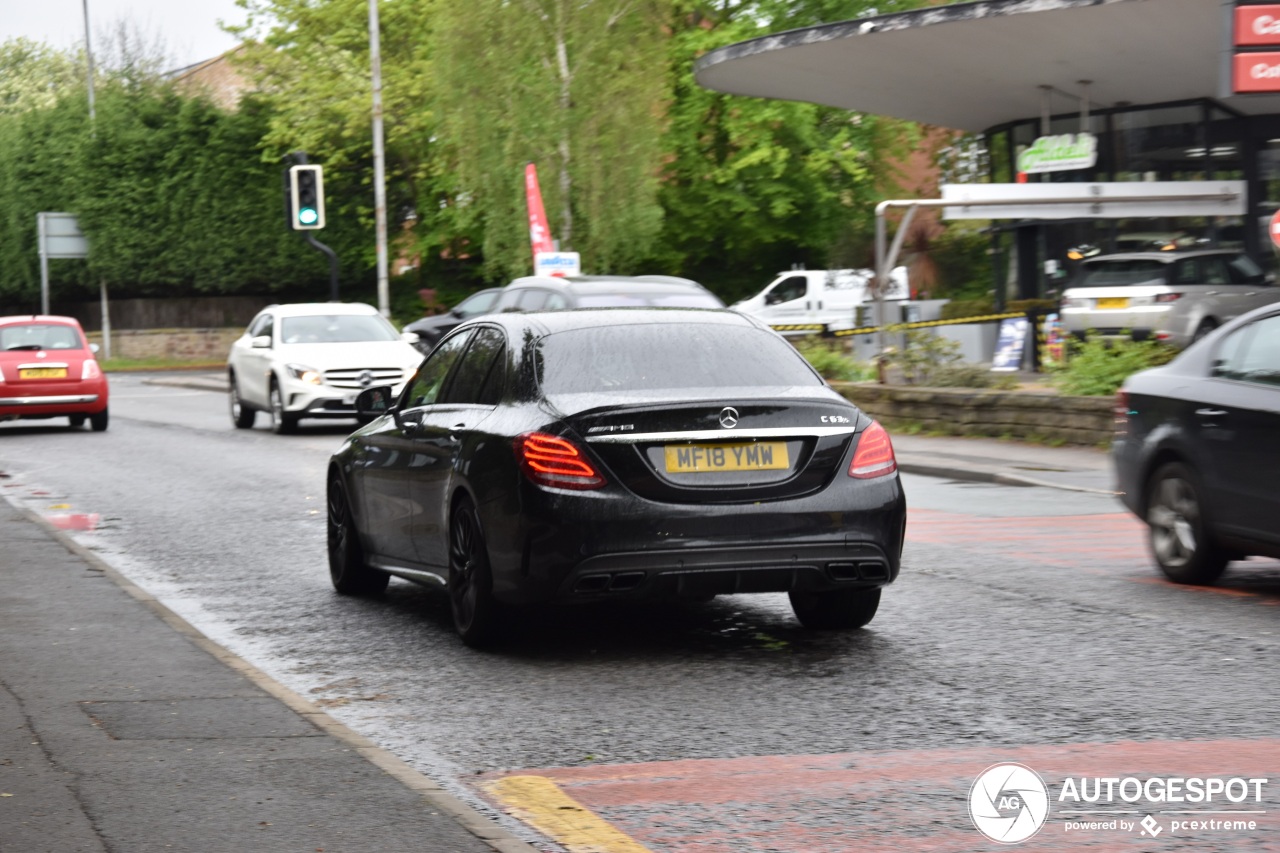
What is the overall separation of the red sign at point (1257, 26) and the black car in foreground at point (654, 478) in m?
17.9

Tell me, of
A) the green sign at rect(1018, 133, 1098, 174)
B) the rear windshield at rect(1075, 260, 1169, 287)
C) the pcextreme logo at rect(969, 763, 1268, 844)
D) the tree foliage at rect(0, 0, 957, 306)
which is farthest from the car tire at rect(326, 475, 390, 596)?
the tree foliage at rect(0, 0, 957, 306)

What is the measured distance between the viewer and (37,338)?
25953 mm

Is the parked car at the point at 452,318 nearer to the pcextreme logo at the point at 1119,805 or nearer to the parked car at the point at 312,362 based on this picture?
the parked car at the point at 312,362

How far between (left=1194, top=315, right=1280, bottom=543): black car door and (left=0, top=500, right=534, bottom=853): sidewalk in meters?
4.73

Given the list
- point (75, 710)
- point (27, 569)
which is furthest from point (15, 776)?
point (27, 569)

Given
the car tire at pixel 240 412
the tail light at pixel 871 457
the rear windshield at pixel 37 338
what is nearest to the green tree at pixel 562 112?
the rear windshield at pixel 37 338

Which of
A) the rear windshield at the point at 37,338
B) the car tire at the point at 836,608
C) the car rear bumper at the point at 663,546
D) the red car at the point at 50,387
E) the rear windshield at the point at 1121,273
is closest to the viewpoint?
the car rear bumper at the point at 663,546

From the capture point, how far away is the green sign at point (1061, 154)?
114ft

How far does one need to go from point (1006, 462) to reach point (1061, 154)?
1906 cm

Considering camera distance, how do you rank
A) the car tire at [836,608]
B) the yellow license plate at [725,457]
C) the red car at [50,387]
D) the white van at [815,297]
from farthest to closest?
the white van at [815,297] < the red car at [50,387] < the car tire at [836,608] < the yellow license plate at [725,457]

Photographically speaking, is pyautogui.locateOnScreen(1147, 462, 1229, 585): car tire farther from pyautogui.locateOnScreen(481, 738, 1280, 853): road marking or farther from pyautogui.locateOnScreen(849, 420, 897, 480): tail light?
pyautogui.locateOnScreen(481, 738, 1280, 853): road marking

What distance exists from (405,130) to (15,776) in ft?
163

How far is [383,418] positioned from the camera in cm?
962

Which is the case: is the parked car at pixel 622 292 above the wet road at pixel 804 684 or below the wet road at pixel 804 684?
above
